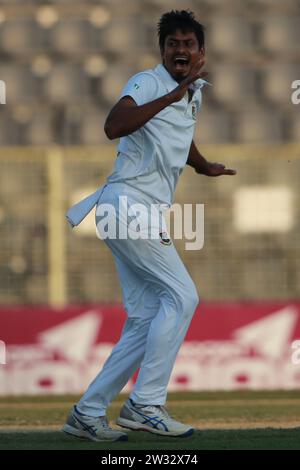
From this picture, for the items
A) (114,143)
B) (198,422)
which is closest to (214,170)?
(198,422)

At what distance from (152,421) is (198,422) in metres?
3.18

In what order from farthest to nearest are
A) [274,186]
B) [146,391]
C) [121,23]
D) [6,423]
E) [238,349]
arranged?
[121,23] < [274,186] < [238,349] < [6,423] < [146,391]

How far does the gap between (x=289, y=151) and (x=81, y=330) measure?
3.62m

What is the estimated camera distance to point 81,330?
1440 cm

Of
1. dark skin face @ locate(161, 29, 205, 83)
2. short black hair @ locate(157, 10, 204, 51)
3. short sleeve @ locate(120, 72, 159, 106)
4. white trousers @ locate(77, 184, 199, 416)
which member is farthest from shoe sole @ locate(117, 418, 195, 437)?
short black hair @ locate(157, 10, 204, 51)

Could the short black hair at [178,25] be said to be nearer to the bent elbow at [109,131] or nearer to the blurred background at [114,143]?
the bent elbow at [109,131]

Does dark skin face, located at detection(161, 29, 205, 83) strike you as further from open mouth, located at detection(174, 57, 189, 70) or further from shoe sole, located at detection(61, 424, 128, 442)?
shoe sole, located at detection(61, 424, 128, 442)

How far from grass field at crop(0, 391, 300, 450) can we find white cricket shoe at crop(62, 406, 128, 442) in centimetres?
5

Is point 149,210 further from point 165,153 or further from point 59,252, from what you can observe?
point 59,252

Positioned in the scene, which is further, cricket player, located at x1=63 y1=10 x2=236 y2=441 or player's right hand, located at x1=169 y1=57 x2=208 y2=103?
cricket player, located at x1=63 y1=10 x2=236 y2=441

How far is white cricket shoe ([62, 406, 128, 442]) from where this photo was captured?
22.3ft

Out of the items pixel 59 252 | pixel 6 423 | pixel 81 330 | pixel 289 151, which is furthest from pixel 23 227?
pixel 6 423

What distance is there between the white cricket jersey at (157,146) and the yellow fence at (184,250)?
920 centimetres

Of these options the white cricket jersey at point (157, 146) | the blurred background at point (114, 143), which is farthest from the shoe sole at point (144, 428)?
the blurred background at point (114, 143)
